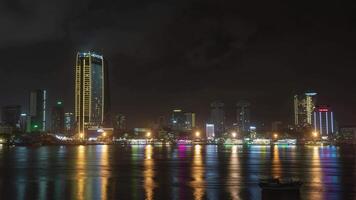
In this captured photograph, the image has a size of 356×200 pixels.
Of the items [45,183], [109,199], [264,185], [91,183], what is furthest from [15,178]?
[264,185]

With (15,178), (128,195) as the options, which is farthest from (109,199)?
Answer: (15,178)

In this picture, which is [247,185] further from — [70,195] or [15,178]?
[15,178]

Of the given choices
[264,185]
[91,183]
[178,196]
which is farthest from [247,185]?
[91,183]

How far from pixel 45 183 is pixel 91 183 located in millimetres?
4356

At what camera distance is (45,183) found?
43.5m

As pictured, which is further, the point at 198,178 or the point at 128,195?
the point at 198,178

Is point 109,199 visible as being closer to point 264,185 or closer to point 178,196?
point 178,196

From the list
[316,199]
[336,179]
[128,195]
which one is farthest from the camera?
[336,179]

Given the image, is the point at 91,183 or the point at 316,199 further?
the point at 91,183

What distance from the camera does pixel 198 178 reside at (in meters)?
47.9

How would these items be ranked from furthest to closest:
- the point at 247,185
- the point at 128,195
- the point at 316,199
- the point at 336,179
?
the point at 336,179
the point at 247,185
the point at 128,195
the point at 316,199

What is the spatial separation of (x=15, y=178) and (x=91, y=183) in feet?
35.5

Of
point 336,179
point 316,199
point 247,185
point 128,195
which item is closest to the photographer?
point 316,199

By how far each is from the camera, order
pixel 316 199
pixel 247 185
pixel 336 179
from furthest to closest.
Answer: pixel 336 179 < pixel 247 185 < pixel 316 199
